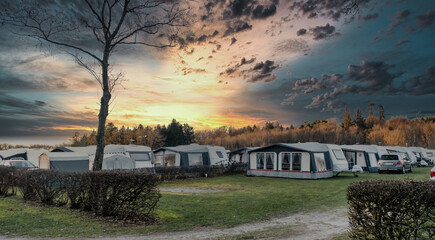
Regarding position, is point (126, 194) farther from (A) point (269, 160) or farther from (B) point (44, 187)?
(A) point (269, 160)

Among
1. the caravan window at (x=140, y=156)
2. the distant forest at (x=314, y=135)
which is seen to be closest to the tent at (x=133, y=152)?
the caravan window at (x=140, y=156)

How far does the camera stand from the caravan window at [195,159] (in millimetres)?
30188

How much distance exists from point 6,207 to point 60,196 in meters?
1.53

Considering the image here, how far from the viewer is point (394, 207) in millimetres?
4746

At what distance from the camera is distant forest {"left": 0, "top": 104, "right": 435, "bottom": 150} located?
74.5 m

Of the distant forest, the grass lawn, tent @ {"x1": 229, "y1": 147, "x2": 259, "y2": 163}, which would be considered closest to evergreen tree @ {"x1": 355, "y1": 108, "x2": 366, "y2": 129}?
the distant forest

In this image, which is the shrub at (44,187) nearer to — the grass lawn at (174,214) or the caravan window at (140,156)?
the grass lawn at (174,214)

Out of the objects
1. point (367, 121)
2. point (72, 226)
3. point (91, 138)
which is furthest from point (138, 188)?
point (367, 121)

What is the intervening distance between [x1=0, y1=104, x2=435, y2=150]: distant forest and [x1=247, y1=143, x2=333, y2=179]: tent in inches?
2012

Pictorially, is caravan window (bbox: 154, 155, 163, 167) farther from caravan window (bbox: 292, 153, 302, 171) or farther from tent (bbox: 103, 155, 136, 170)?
caravan window (bbox: 292, 153, 302, 171)

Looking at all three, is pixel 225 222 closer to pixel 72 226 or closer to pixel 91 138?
pixel 72 226

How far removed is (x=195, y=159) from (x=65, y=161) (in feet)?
40.2

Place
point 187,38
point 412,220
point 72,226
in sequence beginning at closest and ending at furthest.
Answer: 1. point 412,220
2. point 72,226
3. point 187,38

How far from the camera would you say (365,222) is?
16.6 feet
